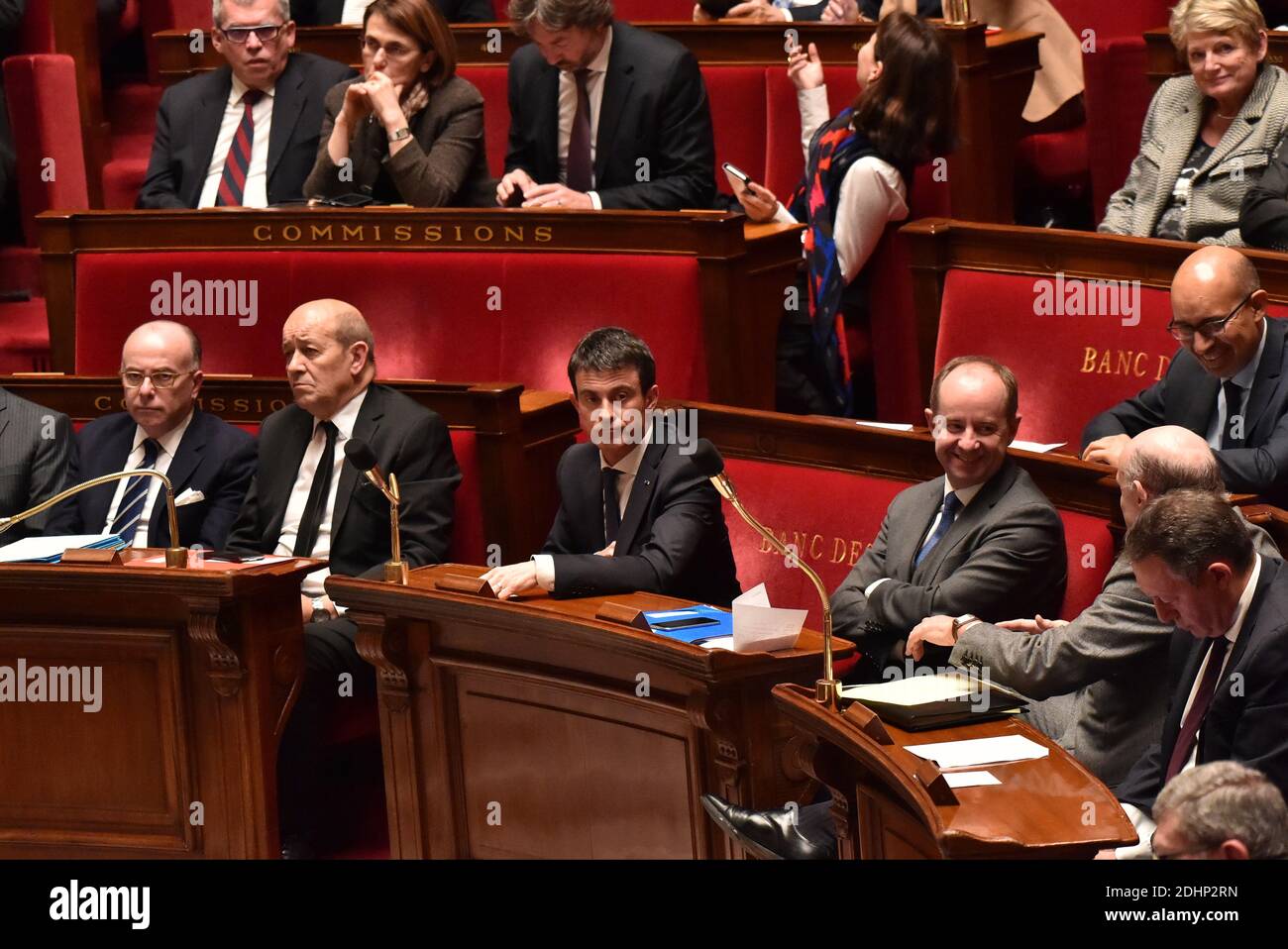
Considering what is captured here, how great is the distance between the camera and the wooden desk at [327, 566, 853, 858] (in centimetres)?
188

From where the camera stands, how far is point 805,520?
248 centimetres

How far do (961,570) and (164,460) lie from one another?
3.90 feet

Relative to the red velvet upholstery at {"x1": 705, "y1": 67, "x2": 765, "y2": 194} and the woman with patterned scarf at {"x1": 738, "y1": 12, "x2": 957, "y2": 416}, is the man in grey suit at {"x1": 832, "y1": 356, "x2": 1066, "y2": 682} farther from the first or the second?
the red velvet upholstery at {"x1": 705, "y1": 67, "x2": 765, "y2": 194}

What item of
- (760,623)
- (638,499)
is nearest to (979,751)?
(760,623)

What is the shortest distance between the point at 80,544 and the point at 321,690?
35 cm

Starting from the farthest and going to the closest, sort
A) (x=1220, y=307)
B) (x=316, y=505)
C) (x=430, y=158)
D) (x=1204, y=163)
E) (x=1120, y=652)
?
(x=430, y=158) < (x=1204, y=163) < (x=316, y=505) < (x=1220, y=307) < (x=1120, y=652)

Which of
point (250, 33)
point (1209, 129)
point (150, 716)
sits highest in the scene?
point (250, 33)

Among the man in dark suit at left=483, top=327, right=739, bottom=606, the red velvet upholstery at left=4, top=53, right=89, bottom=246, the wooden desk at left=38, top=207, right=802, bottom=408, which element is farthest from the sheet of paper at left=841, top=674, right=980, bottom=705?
the red velvet upholstery at left=4, top=53, right=89, bottom=246

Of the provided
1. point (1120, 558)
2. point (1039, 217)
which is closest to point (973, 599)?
point (1120, 558)

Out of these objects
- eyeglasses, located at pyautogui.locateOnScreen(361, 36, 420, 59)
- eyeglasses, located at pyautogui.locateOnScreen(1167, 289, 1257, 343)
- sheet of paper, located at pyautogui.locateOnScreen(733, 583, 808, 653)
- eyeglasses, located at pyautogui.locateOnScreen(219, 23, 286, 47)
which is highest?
eyeglasses, located at pyautogui.locateOnScreen(219, 23, 286, 47)

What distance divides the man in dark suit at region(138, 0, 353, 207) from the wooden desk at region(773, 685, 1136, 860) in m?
1.79

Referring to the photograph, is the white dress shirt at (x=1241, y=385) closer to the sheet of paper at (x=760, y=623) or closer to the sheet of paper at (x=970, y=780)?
the sheet of paper at (x=760, y=623)

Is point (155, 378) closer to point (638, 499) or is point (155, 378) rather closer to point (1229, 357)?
point (638, 499)
